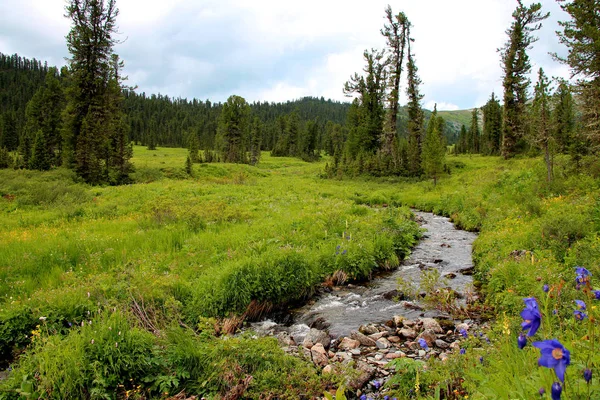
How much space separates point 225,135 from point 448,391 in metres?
72.6

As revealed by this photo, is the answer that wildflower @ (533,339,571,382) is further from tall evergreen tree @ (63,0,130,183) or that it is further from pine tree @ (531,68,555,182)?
tall evergreen tree @ (63,0,130,183)

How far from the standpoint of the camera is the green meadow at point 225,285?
419 cm

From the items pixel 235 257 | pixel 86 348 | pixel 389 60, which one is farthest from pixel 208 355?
pixel 389 60

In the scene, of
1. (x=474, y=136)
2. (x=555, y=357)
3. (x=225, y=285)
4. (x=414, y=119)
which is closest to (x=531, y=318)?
(x=555, y=357)

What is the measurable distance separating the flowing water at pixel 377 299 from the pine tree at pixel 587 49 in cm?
1505

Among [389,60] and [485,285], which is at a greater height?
[389,60]

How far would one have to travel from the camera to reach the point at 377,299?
8.34 metres

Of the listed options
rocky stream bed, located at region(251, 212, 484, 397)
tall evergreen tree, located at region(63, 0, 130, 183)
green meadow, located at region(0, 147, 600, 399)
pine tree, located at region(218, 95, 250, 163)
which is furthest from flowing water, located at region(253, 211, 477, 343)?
pine tree, located at region(218, 95, 250, 163)

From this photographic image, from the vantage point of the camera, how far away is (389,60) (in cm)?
4134

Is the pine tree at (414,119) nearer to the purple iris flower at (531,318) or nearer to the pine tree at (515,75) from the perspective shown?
the pine tree at (515,75)

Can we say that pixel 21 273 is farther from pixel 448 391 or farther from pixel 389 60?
pixel 389 60

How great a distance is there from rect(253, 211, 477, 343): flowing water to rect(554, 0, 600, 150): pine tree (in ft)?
49.4

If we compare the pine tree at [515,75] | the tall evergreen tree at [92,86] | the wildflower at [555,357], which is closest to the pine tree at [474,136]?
the pine tree at [515,75]

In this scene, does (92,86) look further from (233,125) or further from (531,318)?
(531,318)
